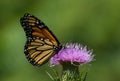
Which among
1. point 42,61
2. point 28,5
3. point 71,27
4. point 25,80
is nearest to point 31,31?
point 42,61

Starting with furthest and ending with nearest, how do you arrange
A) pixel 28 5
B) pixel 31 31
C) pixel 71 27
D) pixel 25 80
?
pixel 28 5 < pixel 71 27 < pixel 25 80 < pixel 31 31

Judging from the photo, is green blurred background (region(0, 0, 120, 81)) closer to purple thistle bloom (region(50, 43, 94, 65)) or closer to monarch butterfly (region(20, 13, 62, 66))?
monarch butterfly (region(20, 13, 62, 66))

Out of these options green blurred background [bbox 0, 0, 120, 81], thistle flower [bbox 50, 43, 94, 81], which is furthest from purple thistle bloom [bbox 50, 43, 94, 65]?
green blurred background [bbox 0, 0, 120, 81]

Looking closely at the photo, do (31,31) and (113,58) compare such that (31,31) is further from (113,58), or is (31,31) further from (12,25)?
(12,25)

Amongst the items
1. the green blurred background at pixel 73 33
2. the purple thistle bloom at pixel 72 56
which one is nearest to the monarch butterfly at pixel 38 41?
the purple thistle bloom at pixel 72 56

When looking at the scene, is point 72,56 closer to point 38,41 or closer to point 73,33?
point 38,41

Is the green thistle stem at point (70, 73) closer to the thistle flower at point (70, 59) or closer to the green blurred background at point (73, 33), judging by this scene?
Result: the thistle flower at point (70, 59)

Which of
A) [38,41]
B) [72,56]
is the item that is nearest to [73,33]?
[38,41]
